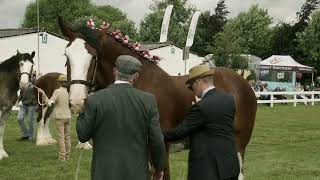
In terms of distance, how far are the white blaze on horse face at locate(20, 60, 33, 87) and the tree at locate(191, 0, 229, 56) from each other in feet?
188

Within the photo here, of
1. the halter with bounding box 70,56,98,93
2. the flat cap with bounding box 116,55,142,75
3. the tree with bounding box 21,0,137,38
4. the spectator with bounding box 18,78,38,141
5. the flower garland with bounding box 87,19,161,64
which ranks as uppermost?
the tree with bounding box 21,0,137,38

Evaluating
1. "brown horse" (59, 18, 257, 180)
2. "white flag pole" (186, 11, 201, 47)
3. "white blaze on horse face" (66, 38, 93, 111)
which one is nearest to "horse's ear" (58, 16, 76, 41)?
"brown horse" (59, 18, 257, 180)

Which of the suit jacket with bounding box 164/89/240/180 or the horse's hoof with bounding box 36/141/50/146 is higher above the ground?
the suit jacket with bounding box 164/89/240/180

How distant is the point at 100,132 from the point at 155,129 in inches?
18.5

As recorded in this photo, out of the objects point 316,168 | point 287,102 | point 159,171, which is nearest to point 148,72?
point 159,171

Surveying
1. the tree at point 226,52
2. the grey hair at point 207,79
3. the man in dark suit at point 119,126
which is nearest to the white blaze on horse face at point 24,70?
the grey hair at point 207,79

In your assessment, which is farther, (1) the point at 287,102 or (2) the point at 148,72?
(1) the point at 287,102

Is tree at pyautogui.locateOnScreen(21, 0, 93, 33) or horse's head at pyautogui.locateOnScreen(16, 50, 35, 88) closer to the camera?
horse's head at pyautogui.locateOnScreen(16, 50, 35, 88)

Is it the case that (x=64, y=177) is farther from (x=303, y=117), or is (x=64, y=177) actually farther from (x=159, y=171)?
(x=303, y=117)

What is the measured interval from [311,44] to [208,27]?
17963mm

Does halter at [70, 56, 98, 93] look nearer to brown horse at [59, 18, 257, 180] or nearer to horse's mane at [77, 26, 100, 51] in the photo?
brown horse at [59, 18, 257, 180]

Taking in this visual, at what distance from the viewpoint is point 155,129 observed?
4.54m

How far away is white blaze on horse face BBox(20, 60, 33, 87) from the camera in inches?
531

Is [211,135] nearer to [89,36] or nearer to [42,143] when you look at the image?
[89,36]
